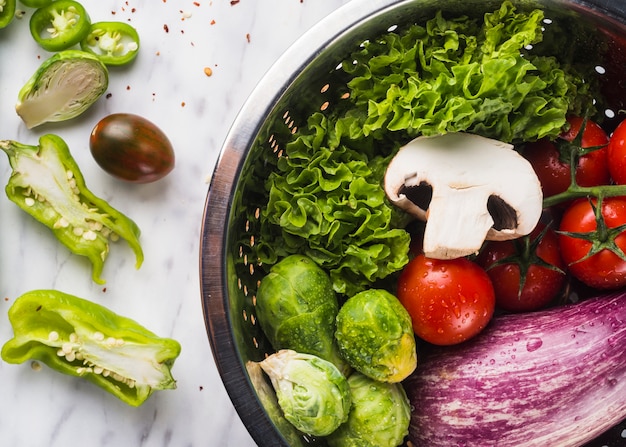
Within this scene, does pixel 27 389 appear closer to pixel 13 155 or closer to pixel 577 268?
pixel 13 155

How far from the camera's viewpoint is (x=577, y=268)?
4.58 feet

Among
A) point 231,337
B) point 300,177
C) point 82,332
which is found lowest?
point 82,332

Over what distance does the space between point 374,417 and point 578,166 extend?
2.08 feet

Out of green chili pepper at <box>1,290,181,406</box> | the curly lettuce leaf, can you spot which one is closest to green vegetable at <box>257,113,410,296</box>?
the curly lettuce leaf

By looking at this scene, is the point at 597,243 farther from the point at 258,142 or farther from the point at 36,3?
the point at 36,3

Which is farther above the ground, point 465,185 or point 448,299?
point 465,185

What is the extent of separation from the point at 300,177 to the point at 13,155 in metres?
0.70

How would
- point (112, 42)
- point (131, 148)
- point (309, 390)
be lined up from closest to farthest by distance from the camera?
point (309, 390) → point (131, 148) → point (112, 42)

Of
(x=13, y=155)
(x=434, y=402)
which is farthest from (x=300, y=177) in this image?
(x=13, y=155)

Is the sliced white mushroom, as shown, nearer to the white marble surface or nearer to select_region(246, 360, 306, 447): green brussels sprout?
select_region(246, 360, 306, 447): green brussels sprout

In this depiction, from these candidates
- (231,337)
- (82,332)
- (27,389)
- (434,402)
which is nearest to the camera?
(231,337)

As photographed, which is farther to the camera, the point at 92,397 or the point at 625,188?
the point at 92,397

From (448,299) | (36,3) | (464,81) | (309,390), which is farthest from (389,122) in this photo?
(36,3)

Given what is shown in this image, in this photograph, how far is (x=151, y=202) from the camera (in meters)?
1.70
